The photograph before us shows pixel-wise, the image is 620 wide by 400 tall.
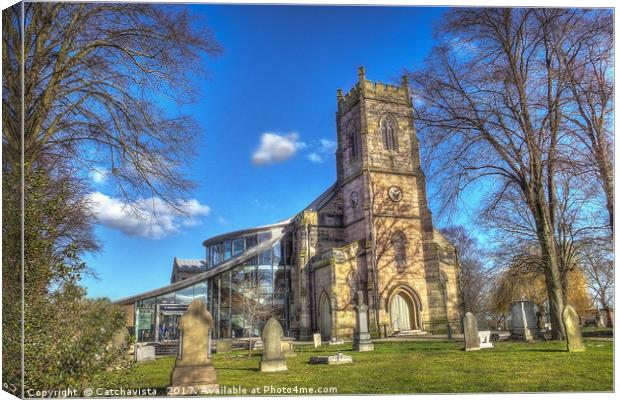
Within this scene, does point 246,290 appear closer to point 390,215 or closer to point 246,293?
point 246,293

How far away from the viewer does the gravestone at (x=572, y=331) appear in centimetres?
938

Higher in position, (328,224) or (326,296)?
(328,224)

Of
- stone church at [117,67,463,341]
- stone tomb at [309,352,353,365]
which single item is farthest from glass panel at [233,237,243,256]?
stone tomb at [309,352,353,365]

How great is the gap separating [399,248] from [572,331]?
14.0 m

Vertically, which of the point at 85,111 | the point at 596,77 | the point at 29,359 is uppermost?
the point at 596,77

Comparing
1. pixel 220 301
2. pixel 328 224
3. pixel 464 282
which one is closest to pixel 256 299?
pixel 220 301

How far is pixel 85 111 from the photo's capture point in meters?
7.74

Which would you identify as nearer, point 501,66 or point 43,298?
point 43,298

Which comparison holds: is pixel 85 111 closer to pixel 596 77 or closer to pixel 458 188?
pixel 458 188

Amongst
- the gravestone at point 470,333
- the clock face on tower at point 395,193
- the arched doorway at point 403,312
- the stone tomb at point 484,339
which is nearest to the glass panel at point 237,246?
the clock face on tower at point 395,193

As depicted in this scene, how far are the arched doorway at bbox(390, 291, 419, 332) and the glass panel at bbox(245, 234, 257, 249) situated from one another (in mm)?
10799

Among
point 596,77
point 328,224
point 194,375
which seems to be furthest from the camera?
point 328,224

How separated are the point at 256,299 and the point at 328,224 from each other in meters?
5.67

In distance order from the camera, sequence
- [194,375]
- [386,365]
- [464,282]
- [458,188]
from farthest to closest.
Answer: [464,282]
[458,188]
[386,365]
[194,375]
